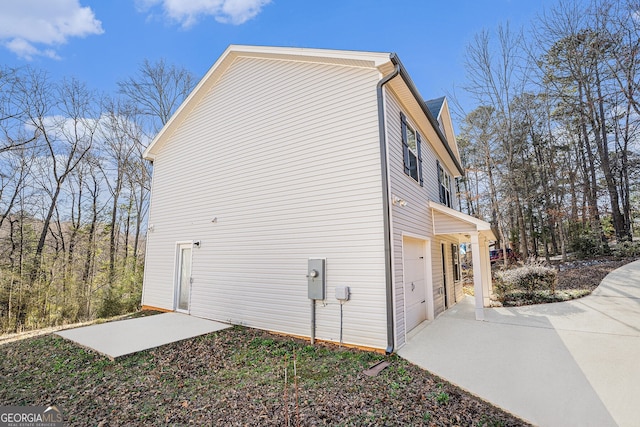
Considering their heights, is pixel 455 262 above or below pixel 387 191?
below

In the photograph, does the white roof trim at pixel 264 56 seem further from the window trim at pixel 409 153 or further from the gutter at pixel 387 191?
the window trim at pixel 409 153

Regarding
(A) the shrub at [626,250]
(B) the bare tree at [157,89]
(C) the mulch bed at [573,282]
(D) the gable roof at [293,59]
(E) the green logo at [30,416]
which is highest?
(B) the bare tree at [157,89]

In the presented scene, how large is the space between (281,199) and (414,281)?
3.47m

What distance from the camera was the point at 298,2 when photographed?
27.7ft

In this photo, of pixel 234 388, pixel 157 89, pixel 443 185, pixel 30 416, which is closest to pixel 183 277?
pixel 30 416

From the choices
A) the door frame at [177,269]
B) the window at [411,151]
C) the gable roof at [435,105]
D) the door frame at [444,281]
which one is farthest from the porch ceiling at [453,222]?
the door frame at [177,269]

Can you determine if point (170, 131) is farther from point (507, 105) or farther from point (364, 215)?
point (507, 105)

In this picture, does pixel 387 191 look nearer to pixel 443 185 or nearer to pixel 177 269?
pixel 443 185

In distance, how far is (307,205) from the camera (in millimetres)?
5969

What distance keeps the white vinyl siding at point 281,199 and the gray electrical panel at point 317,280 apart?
155 mm

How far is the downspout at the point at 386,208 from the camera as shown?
480 cm

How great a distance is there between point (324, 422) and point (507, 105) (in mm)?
16680

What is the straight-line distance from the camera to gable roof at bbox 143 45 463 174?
5.38m

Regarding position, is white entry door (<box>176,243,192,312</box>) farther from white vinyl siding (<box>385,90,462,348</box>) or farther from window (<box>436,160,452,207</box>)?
window (<box>436,160,452,207</box>)
